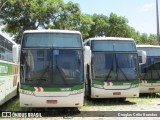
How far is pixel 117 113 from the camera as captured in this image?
46.1 feet

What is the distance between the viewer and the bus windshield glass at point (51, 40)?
13.9m

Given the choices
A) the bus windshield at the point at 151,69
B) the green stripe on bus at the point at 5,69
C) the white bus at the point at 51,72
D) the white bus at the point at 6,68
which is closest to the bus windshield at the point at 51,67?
the white bus at the point at 51,72

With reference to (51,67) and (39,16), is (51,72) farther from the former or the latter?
(39,16)

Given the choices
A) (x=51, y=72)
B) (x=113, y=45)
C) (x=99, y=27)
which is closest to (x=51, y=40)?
(x=51, y=72)

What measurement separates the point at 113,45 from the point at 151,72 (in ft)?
14.9

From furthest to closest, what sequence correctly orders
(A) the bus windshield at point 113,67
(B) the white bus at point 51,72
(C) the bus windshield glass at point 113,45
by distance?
(C) the bus windshield glass at point 113,45 → (A) the bus windshield at point 113,67 → (B) the white bus at point 51,72

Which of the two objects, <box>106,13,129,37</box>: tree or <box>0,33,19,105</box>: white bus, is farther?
<box>106,13,129,37</box>: tree

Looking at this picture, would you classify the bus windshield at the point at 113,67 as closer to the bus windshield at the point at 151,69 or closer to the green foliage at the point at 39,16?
the bus windshield at the point at 151,69

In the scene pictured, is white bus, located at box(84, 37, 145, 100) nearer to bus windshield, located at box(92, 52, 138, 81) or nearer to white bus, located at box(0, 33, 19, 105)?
bus windshield, located at box(92, 52, 138, 81)

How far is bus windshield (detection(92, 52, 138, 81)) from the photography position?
678 inches

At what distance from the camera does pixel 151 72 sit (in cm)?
2128

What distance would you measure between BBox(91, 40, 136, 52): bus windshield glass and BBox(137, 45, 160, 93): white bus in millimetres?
3983

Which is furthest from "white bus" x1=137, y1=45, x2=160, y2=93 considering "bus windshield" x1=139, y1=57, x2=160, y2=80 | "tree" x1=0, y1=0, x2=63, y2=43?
"tree" x1=0, y1=0, x2=63, y2=43

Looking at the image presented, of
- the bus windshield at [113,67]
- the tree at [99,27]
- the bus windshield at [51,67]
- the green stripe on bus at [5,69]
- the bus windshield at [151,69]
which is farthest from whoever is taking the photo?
the tree at [99,27]
